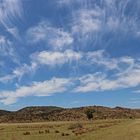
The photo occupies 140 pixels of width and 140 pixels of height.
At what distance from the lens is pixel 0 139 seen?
Answer: 190ft

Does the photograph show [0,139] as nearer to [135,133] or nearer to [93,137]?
[93,137]

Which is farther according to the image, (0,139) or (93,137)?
(0,139)

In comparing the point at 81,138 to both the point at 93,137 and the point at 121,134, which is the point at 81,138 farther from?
the point at 121,134

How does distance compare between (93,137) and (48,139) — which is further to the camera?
(48,139)

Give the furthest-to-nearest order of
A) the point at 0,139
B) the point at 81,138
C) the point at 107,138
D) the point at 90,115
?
the point at 90,115
the point at 0,139
the point at 81,138
the point at 107,138

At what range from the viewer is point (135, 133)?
164 ft

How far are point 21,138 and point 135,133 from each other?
739 inches

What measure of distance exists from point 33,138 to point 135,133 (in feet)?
57.3

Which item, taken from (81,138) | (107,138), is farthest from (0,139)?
(107,138)

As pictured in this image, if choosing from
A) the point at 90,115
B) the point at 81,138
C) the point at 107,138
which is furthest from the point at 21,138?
the point at 90,115

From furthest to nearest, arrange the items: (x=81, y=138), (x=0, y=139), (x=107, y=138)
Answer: (x=0, y=139) → (x=81, y=138) → (x=107, y=138)

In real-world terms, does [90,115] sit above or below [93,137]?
above

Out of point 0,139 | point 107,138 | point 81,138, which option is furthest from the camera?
point 0,139

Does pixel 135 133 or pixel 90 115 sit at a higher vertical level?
pixel 90 115
